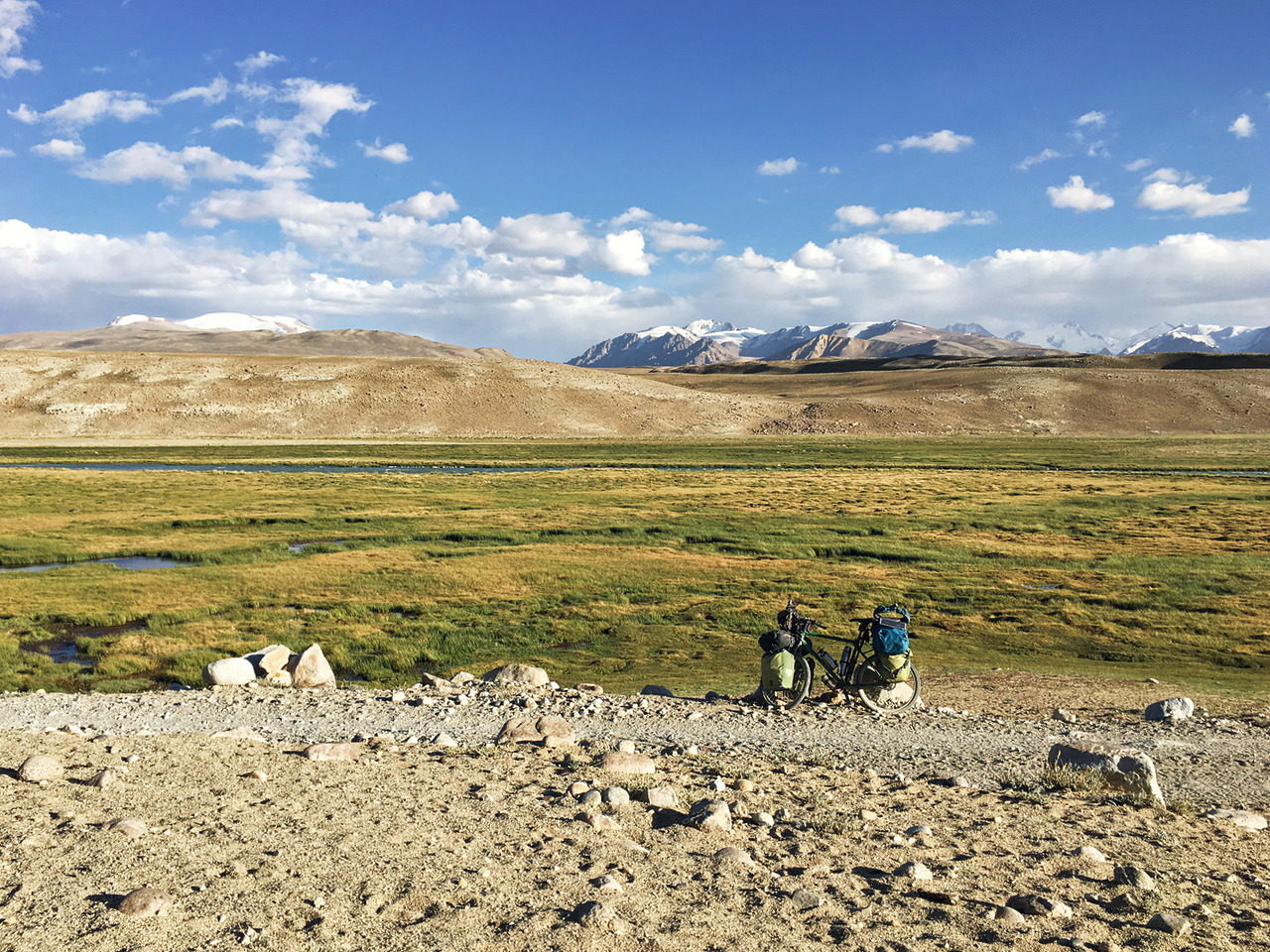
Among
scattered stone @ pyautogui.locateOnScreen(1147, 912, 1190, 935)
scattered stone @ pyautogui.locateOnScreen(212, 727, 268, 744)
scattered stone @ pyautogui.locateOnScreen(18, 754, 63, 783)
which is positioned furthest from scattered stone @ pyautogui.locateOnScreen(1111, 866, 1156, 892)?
scattered stone @ pyautogui.locateOnScreen(18, 754, 63, 783)

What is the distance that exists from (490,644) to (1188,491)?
62.2 meters

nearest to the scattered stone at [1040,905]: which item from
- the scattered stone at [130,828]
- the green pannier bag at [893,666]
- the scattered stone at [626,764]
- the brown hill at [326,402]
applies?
A: the scattered stone at [626,764]

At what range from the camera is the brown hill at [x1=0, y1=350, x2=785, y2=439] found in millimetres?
161875

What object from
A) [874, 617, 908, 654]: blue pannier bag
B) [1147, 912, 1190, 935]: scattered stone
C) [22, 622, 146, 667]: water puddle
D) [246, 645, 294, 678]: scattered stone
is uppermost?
[874, 617, 908, 654]: blue pannier bag

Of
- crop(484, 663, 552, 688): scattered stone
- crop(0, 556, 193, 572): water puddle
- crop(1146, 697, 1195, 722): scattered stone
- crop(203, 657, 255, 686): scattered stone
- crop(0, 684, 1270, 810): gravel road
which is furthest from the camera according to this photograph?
crop(0, 556, 193, 572): water puddle

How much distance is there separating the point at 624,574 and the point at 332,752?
21.9 metres

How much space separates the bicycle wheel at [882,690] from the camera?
15242mm

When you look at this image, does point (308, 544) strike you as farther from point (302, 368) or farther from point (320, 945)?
point (302, 368)

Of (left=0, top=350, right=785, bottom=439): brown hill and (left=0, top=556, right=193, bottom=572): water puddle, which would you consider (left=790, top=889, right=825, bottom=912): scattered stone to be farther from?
(left=0, top=350, right=785, bottom=439): brown hill

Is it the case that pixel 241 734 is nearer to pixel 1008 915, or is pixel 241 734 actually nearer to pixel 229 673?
pixel 229 673

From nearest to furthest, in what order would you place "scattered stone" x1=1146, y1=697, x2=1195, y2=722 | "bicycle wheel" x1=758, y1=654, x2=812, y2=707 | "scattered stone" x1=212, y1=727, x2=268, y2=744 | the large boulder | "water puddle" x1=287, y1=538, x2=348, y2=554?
the large boulder, "scattered stone" x1=212, y1=727, x2=268, y2=744, "scattered stone" x1=1146, y1=697, x2=1195, y2=722, "bicycle wheel" x1=758, y1=654, x2=812, y2=707, "water puddle" x1=287, y1=538, x2=348, y2=554

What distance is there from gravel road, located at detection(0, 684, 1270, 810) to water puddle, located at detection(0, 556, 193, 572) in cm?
2154

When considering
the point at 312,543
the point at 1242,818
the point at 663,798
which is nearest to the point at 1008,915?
the point at 663,798

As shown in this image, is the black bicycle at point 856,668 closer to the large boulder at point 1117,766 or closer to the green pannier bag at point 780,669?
the green pannier bag at point 780,669
